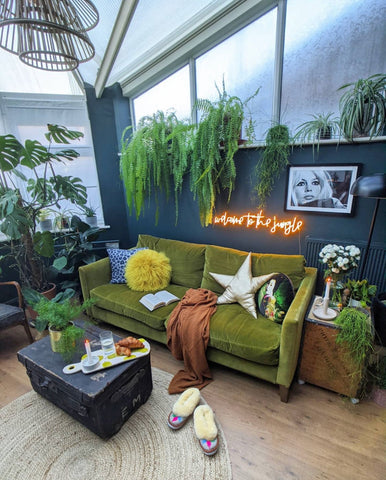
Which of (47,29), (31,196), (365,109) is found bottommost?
(31,196)

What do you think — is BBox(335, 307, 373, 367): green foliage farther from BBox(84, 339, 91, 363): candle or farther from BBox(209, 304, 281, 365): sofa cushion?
BBox(84, 339, 91, 363): candle

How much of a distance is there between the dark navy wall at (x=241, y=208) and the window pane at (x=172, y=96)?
414 mm

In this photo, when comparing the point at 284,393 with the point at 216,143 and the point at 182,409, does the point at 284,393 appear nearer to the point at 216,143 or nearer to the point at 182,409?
the point at 182,409

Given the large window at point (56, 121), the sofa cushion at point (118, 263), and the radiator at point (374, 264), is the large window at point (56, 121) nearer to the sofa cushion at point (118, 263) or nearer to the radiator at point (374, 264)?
the sofa cushion at point (118, 263)

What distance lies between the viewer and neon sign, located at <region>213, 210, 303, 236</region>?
7.22ft

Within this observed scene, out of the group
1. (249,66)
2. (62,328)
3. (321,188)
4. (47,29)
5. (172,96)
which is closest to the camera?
(47,29)

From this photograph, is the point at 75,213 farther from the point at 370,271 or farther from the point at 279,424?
the point at 370,271

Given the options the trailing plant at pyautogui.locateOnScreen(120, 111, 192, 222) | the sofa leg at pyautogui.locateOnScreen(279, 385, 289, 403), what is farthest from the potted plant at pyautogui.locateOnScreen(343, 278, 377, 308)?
the trailing plant at pyautogui.locateOnScreen(120, 111, 192, 222)

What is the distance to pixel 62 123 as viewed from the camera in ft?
9.60

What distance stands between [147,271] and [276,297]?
1198mm

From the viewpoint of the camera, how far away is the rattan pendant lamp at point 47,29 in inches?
35.8

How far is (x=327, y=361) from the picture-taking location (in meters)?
1.55

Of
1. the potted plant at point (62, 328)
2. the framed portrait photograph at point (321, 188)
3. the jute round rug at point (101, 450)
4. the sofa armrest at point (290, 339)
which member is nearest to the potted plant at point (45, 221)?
the potted plant at point (62, 328)

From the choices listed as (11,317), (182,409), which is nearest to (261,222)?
(182,409)
